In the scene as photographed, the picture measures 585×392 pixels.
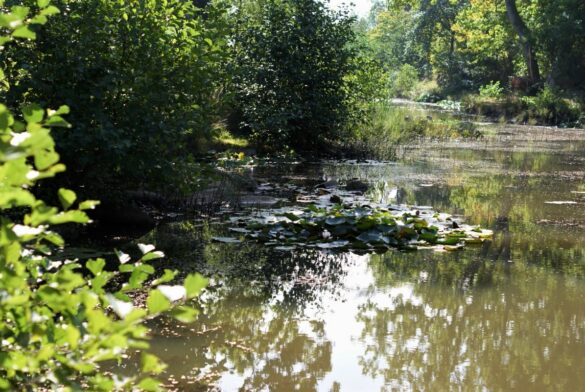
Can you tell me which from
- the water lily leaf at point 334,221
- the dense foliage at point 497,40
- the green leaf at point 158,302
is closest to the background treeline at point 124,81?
the water lily leaf at point 334,221

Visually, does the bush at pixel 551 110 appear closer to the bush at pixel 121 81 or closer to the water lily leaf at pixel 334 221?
the water lily leaf at pixel 334 221

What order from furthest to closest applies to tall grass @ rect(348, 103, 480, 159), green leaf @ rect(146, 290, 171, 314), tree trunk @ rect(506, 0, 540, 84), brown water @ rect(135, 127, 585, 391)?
tree trunk @ rect(506, 0, 540, 84), tall grass @ rect(348, 103, 480, 159), brown water @ rect(135, 127, 585, 391), green leaf @ rect(146, 290, 171, 314)

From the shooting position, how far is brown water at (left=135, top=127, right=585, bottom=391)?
162 inches

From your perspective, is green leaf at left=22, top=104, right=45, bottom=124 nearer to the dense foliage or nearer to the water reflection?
the water reflection

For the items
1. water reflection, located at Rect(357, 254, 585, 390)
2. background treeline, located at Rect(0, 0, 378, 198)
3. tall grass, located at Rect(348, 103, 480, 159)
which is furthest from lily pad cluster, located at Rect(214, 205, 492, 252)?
tall grass, located at Rect(348, 103, 480, 159)

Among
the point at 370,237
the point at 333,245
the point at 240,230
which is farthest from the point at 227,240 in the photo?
the point at 370,237

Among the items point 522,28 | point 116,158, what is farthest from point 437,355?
point 522,28

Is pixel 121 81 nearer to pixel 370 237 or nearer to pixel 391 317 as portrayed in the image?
pixel 370 237

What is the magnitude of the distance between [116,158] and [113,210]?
0.80 meters

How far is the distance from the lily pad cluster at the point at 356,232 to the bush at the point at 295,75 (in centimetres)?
618

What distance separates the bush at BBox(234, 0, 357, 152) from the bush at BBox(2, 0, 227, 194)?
593 cm

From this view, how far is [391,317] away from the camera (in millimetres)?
5156

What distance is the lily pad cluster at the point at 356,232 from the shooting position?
7.27 meters

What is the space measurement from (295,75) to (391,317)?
9.45 metres
